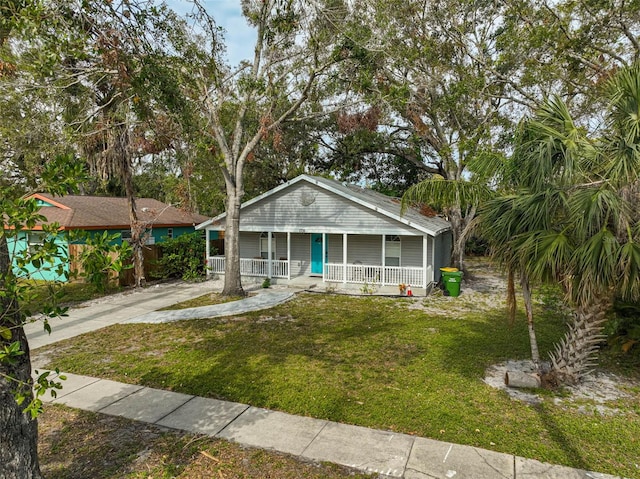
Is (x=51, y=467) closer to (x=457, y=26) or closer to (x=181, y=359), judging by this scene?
(x=181, y=359)

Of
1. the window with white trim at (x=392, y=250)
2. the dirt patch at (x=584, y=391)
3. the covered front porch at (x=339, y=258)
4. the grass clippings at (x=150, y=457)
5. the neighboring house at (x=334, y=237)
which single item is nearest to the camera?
the grass clippings at (x=150, y=457)

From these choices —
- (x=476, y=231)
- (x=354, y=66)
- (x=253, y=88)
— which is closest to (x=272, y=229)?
(x=253, y=88)

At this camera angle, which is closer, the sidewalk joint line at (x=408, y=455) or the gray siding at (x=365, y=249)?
the sidewalk joint line at (x=408, y=455)

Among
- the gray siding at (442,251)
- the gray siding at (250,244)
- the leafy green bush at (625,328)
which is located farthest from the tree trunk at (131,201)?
the leafy green bush at (625,328)

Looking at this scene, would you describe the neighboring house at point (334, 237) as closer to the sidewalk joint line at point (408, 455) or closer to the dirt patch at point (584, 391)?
the dirt patch at point (584, 391)

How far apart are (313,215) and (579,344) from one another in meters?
11.5

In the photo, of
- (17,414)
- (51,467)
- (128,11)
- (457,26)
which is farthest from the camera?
(457,26)

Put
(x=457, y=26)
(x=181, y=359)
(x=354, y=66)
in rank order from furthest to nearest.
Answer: (x=457, y=26) < (x=354, y=66) < (x=181, y=359)

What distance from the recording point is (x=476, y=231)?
657 centimetres

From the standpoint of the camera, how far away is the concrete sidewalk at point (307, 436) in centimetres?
418

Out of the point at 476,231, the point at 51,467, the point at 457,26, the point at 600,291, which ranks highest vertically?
the point at 457,26

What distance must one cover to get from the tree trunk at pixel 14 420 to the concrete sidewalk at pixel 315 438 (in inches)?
73.9

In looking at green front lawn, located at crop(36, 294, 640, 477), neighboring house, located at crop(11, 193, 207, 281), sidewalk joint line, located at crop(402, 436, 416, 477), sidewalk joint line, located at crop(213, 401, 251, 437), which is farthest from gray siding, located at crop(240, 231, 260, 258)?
sidewalk joint line, located at crop(402, 436, 416, 477)

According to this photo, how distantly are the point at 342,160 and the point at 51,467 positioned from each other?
22966 millimetres
